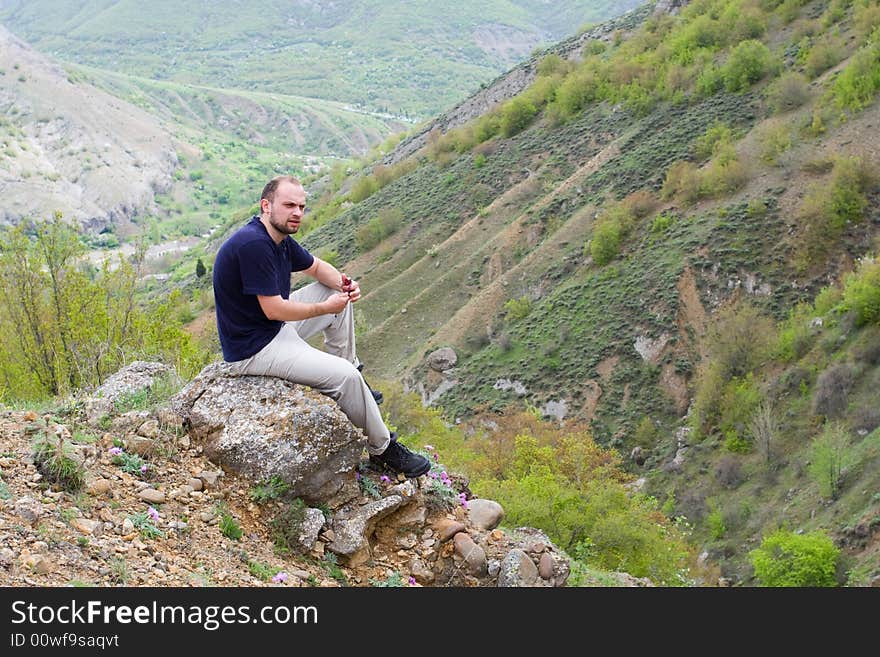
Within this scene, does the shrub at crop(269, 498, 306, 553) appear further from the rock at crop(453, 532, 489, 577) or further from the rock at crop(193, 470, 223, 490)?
the rock at crop(453, 532, 489, 577)

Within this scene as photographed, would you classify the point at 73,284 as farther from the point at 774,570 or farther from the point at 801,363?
the point at 801,363

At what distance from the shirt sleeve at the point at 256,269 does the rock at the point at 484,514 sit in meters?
2.85

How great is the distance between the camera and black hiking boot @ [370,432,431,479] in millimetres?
7043

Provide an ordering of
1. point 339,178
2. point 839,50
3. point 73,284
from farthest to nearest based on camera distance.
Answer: point 339,178 → point 839,50 → point 73,284

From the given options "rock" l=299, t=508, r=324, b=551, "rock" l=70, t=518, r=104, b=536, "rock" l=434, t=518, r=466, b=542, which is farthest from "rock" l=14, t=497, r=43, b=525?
"rock" l=434, t=518, r=466, b=542

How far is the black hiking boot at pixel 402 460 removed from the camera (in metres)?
7.04

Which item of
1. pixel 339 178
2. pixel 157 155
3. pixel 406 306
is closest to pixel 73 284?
pixel 406 306

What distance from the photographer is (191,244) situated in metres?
146

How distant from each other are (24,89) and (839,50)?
171100 millimetres

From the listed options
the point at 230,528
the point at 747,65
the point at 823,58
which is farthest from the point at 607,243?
the point at 230,528

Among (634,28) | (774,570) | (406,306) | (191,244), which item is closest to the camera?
(774,570)

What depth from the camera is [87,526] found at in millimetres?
5406

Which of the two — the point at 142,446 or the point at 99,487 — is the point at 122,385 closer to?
the point at 142,446

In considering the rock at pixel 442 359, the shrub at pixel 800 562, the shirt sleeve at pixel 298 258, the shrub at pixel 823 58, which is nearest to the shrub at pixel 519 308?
the rock at pixel 442 359
